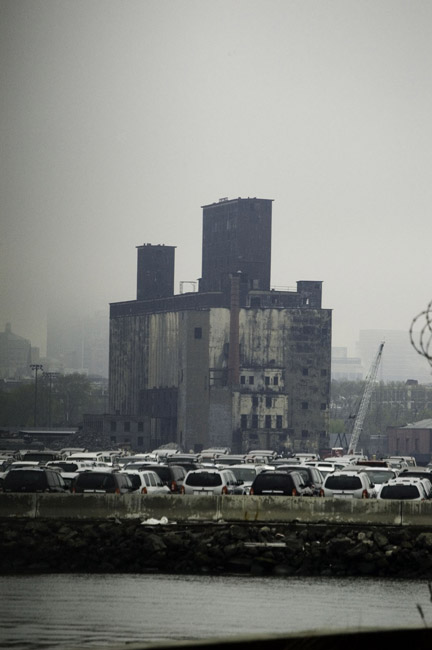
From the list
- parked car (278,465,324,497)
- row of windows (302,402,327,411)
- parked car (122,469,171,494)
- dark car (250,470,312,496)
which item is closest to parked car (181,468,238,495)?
parked car (122,469,171,494)

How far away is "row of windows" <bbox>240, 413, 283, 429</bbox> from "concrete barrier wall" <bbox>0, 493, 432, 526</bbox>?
126 meters

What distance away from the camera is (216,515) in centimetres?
3816

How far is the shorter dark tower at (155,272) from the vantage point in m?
189

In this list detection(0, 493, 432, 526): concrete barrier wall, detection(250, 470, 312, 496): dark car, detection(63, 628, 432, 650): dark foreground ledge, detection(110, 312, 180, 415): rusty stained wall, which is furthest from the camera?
detection(110, 312, 180, 415): rusty stained wall

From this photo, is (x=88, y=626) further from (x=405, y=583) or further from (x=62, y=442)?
(x=62, y=442)

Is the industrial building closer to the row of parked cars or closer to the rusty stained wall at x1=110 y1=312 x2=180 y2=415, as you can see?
the rusty stained wall at x1=110 y1=312 x2=180 y2=415

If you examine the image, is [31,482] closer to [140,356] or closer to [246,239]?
[140,356]

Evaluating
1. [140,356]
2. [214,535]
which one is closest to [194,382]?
[140,356]

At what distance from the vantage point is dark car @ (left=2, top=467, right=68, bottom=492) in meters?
41.2

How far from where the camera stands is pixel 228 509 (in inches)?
1502

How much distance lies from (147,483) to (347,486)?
6147mm

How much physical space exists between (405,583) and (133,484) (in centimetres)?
1198

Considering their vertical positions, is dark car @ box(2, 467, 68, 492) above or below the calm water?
above

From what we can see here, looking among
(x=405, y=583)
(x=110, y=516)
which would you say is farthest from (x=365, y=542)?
(x=110, y=516)
